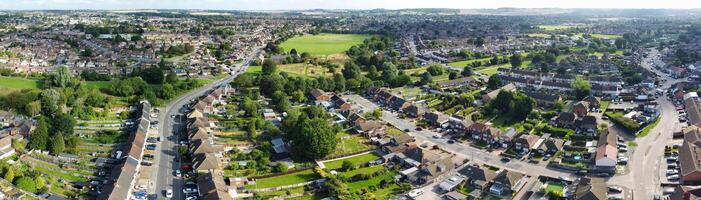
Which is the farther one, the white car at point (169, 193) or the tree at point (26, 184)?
the white car at point (169, 193)

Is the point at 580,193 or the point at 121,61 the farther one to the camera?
the point at 121,61

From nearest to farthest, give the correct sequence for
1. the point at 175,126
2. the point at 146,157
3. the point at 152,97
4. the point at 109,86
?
the point at 146,157
the point at 175,126
the point at 152,97
the point at 109,86

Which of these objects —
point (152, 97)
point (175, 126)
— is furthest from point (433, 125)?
point (152, 97)

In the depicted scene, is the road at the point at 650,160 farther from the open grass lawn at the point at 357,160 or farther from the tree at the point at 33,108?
the tree at the point at 33,108

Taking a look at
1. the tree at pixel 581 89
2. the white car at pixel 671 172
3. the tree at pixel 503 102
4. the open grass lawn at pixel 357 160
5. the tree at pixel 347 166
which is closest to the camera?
the white car at pixel 671 172

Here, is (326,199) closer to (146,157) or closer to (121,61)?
(146,157)

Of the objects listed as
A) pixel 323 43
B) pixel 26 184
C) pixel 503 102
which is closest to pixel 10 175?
pixel 26 184

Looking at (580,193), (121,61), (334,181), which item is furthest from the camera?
(121,61)

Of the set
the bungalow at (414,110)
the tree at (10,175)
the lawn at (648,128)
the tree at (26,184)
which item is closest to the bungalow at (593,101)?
the lawn at (648,128)
